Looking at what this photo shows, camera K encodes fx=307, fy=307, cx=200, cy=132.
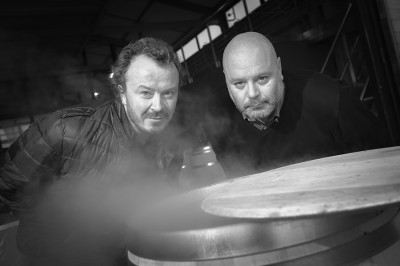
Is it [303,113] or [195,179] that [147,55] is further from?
[195,179]

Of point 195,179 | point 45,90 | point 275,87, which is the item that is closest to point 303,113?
point 275,87

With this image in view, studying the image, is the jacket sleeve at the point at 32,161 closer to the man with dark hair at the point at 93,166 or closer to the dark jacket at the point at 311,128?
the man with dark hair at the point at 93,166

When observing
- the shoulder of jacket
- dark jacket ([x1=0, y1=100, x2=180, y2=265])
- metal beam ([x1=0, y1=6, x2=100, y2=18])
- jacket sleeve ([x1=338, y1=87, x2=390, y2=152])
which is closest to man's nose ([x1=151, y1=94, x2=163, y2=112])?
dark jacket ([x1=0, y1=100, x2=180, y2=265])

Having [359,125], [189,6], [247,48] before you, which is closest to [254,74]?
[247,48]

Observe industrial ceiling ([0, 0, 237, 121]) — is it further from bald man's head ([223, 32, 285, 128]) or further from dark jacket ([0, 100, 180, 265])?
dark jacket ([0, 100, 180, 265])

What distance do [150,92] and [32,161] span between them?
0.79 meters

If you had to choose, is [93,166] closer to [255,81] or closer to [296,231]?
[255,81]

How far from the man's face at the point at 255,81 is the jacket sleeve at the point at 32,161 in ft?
3.68

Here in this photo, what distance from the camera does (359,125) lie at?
6.64 ft

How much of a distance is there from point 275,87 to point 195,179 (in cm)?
188

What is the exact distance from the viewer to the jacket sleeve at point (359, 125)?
2.02 m

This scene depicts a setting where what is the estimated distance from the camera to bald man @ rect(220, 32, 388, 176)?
1.98 meters

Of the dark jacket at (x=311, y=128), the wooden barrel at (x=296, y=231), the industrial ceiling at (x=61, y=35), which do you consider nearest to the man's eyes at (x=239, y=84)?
the dark jacket at (x=311, y=128)

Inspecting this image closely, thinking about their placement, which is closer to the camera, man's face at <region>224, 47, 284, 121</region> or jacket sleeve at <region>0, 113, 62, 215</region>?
jacket sleeve at <region>0, 113, 62, 215</region>
